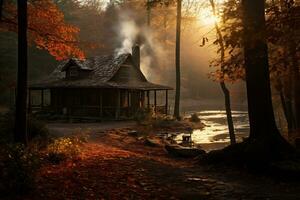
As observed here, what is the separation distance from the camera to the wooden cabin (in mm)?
32344

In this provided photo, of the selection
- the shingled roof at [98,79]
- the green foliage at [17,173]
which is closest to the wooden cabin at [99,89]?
the shingled roof at [98,79]

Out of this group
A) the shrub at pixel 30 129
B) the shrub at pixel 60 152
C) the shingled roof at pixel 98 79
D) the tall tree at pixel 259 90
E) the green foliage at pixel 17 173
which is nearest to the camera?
the green foliage at pixel 17 173

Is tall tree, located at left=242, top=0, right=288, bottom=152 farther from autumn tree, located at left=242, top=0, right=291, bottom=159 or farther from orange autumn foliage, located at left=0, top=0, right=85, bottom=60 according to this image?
orange autumn foliage, located at left=0, top=0, right=85, bottom=60

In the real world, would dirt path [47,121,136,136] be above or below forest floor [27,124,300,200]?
above

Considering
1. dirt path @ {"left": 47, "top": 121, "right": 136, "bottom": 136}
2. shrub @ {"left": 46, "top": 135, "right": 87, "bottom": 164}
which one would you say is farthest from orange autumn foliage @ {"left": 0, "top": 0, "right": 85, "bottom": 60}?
dirt path @ {"left": 47, "top": 121, "right": 136, "bottom": 136}

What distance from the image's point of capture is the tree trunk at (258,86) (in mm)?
10797

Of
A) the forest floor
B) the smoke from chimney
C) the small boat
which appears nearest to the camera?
the forest floor

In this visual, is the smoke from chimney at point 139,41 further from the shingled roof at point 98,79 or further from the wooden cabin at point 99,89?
the wooden cabin at point 99,89

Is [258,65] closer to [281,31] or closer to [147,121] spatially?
[281,31]

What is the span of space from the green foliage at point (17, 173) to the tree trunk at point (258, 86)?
20.3 ft

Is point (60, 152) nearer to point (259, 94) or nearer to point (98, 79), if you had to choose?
point (259, 94)

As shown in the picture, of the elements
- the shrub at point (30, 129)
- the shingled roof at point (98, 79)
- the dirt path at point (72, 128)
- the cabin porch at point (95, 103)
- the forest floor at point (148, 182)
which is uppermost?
the shingled roof at point (98, 79)

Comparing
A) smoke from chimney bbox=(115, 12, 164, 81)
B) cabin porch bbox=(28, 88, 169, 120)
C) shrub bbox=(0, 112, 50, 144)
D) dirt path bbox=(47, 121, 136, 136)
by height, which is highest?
smoke from chimney bbox=(115, 12, 164, 81)

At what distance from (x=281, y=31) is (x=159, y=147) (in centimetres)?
1016
